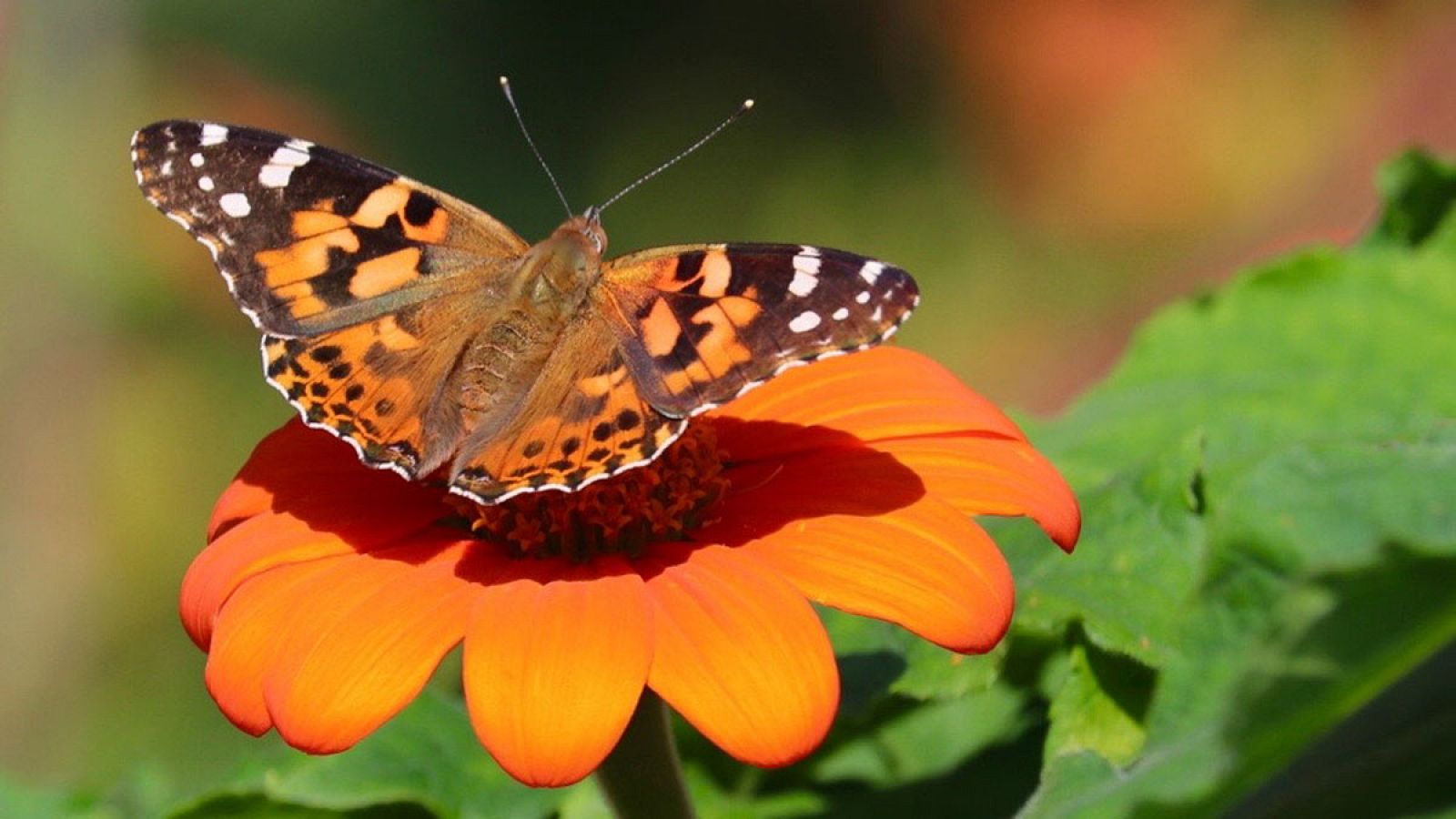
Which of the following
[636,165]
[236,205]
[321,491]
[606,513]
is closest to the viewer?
[606,513]

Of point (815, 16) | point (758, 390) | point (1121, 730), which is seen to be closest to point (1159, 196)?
point (815, 16)

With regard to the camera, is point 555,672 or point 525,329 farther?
point 525,329

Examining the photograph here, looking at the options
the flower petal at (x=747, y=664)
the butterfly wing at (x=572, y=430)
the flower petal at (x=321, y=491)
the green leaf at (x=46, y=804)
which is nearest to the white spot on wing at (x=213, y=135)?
the flower petal at (x=321, y=491)

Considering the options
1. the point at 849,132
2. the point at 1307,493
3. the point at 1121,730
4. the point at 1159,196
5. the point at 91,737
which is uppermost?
the point at 1307,493

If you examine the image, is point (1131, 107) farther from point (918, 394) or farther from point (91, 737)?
point (918, 394)

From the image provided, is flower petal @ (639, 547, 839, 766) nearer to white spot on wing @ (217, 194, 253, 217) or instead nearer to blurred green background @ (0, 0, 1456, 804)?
white spot on wing @ (217, 194, 253, 217)

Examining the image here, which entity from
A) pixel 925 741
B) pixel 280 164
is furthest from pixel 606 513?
pixel 280 164

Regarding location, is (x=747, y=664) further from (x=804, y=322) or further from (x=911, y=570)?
(x=804, y=322)
